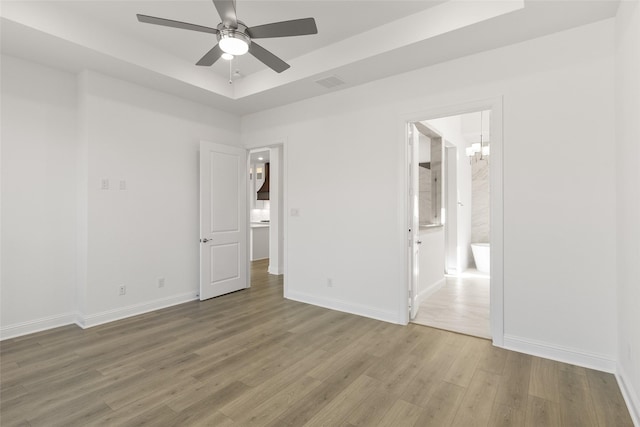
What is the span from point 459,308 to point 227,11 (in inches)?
163

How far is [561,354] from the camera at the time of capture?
2781mm

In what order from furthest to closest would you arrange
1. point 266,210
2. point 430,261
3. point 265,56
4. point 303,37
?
1. point 266,210
2. point 430,261
3. point 303,37
4. point 265,56

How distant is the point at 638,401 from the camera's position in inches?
77.6

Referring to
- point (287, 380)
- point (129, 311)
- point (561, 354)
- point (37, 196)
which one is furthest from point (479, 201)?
point (37, 196)

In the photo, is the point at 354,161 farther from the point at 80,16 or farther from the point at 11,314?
the point at 11,314

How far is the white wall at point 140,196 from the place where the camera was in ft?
12.1

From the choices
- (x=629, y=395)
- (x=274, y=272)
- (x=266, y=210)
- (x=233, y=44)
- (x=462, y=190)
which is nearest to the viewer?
(x=629, y=395)

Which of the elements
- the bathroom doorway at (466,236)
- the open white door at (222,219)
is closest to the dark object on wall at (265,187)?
the open white door at (222,219)

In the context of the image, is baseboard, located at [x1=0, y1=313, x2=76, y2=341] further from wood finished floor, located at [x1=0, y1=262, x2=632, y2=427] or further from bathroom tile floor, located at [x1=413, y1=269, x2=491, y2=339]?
bathroom tile floor, located at [x1=413, y1=269, x2=491, y2=339]

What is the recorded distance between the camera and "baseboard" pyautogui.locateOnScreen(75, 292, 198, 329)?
3.64 metres

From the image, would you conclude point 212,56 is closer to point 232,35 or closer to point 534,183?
point 232,35

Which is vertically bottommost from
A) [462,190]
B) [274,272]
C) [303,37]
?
[274,272]

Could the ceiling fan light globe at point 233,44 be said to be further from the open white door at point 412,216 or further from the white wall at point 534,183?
the open white door at point 412,216

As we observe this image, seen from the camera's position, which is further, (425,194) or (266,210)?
(266,210)
